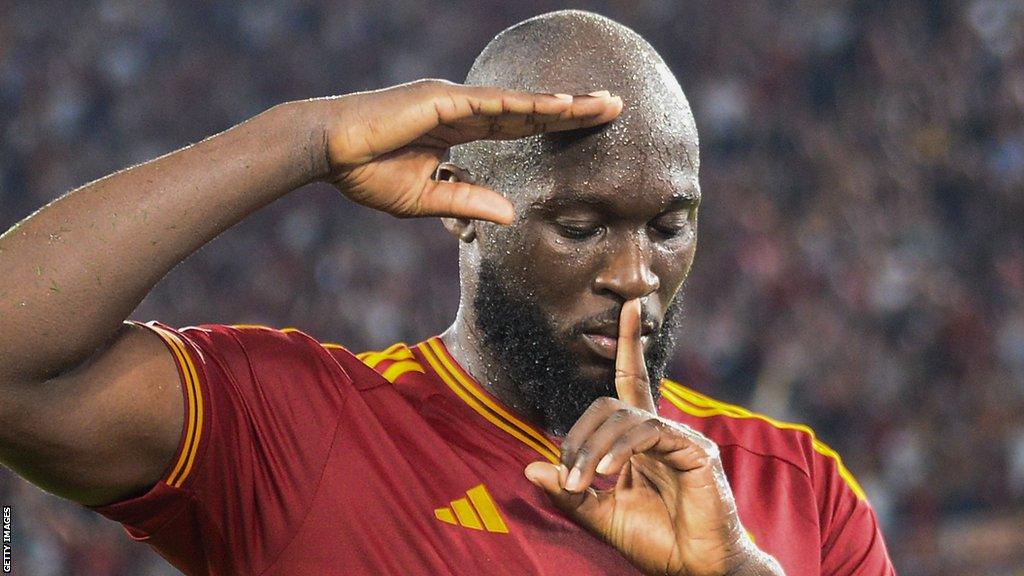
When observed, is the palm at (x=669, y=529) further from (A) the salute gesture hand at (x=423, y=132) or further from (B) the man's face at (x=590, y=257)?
(A) the salute gesture hand at (x=423, y=132)

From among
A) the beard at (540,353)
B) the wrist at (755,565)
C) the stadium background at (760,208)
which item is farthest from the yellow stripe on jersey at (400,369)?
the stadium background at (760,208)

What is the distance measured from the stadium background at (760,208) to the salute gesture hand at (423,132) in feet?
16.5

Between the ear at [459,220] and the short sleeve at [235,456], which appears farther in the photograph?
the ear at [459,220]

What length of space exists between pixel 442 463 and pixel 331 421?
21cm

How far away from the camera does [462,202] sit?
2.21m

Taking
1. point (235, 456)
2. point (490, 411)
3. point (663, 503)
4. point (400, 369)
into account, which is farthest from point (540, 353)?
point (235, 456)

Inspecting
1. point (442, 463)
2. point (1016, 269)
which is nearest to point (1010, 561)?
point (1016, 269)

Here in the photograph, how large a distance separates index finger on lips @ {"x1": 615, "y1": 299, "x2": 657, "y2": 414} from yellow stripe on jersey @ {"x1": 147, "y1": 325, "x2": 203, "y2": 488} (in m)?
0.69

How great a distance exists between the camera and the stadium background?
7.18 meters

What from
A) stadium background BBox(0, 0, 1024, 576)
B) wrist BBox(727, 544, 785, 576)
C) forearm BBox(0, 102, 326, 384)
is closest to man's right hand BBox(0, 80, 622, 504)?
forearm BBox(0, 102, 326, 384)

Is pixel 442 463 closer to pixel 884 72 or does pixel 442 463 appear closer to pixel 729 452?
pixel 729 452

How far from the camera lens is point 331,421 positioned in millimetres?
2277

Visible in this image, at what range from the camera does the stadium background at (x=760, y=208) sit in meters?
7.18

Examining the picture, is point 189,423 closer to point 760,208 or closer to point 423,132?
point 423,132
